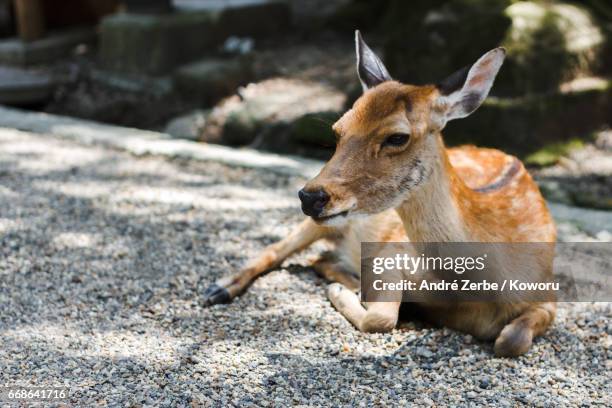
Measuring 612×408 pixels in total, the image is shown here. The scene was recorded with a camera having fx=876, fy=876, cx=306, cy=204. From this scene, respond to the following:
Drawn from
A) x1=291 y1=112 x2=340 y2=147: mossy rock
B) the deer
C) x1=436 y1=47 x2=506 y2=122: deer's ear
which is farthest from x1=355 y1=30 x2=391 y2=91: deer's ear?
x1=291 y1=112 x2=340 y2=147: mossy rock

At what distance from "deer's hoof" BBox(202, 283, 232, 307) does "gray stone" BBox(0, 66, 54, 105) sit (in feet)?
17.9

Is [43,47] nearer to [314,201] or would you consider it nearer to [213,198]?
[213,198]

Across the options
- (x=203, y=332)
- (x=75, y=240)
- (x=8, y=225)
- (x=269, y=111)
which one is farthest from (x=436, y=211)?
(x=269, y=111)

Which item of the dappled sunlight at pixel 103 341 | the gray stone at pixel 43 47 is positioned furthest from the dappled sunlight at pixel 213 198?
the gray stone at pixel 43 47

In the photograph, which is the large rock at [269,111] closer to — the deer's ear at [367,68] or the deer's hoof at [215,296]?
the deer's hoof at [215,296]

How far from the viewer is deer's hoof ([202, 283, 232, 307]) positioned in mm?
4266

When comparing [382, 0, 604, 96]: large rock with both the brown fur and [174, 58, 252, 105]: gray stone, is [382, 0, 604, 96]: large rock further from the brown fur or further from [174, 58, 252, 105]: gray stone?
the brown fur

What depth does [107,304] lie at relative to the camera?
4.19 m

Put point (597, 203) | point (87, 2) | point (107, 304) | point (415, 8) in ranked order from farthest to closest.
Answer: point (87, 2)
point (415, 8)
point (597, 203)
point (107, 304)

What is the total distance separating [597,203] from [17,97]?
5.94 metres

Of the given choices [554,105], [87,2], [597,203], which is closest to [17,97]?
[87,2]

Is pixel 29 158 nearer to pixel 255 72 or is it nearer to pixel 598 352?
pixel 255 72

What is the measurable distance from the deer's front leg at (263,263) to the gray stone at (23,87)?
5.20m

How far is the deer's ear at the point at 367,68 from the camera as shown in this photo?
3.99 meters
